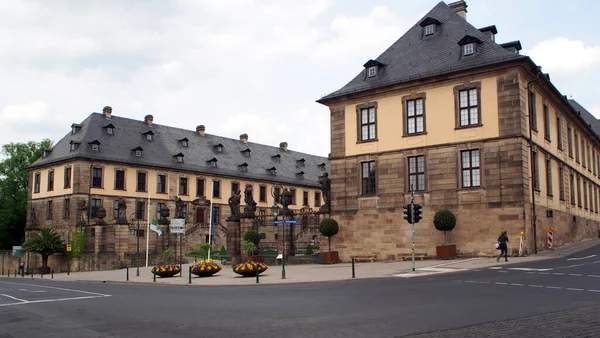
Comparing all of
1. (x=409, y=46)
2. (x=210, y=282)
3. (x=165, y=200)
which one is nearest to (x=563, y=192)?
(x=409, y=46)

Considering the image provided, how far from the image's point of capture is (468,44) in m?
34.5

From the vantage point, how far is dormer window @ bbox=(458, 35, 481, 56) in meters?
34.1

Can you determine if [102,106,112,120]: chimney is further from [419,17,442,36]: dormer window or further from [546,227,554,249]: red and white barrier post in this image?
[546,227,554,249]: red and white barrier post

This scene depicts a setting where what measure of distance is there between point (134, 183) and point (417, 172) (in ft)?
134

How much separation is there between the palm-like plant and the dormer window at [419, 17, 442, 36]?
129 ft

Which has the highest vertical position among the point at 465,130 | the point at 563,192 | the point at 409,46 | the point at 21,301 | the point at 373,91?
the point at 409,46

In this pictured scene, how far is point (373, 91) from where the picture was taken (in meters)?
37.2

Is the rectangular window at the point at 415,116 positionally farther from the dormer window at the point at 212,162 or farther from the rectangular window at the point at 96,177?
the dormer window at the point at 212,162

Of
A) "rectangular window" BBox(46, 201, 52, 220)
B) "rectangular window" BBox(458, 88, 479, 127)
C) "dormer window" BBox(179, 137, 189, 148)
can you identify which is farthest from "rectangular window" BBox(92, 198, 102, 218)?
"rectangular window" BBox(458, 88, 479, 127)

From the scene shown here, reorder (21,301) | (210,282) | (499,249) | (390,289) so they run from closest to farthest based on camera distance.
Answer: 1. (390,289)
2. (21,301)
3. (210,282)
4. (499,249)

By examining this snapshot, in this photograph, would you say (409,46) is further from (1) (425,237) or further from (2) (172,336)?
(2) (172,336)

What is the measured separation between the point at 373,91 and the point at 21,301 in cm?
2384

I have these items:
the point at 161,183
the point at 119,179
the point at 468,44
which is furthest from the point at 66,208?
the point at 468,44

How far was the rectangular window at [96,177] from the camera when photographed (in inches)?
2515
